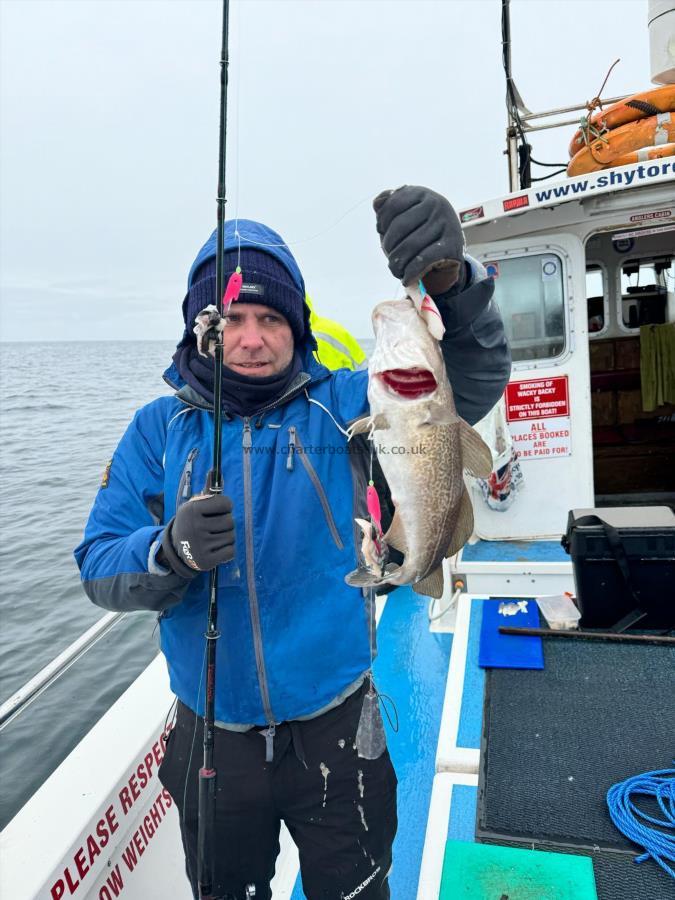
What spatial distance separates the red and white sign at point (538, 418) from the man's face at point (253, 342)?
382cm

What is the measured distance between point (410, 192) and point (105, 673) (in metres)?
6.94

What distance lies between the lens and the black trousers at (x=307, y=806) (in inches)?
79.5

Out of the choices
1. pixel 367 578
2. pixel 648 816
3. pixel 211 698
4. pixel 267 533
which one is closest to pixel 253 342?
pixel 267 533

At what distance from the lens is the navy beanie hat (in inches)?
81.9

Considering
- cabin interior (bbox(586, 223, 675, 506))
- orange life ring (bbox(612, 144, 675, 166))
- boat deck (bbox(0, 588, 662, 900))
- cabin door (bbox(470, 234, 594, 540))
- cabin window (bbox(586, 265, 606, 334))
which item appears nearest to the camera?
boat deck (bbox(0, 588, 662, 900))

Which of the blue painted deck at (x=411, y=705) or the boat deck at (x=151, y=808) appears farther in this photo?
the blue painted deck at (x=411, y=705)

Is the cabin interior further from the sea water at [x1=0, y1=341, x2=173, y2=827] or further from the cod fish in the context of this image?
the cod fish

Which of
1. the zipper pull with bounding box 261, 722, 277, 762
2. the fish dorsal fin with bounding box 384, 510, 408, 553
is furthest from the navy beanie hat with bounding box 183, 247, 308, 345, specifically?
the zipper pull with bounding box 261, 722, 277, 762

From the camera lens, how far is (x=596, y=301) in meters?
9.75

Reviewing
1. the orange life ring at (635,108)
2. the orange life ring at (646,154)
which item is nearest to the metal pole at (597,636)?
the orange life ring at (646,154)

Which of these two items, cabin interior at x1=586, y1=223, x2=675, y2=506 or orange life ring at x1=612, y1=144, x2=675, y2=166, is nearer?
orange life ring at x1=612, y1=144, x2=675, y2=166

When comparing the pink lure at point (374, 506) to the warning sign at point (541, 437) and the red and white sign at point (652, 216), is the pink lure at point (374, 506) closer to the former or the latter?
the warning sign at point (541, 437)

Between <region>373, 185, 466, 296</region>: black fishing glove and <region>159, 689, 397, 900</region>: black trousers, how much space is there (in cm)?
146

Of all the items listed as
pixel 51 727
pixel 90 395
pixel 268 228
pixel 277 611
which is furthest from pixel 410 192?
pixel 90 395
